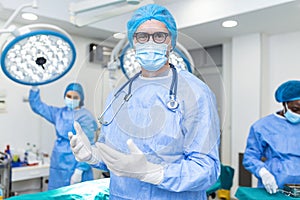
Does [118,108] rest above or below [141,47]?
below

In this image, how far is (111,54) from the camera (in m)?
1.07

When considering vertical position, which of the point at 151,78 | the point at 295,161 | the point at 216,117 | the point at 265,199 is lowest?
the point at 265,199

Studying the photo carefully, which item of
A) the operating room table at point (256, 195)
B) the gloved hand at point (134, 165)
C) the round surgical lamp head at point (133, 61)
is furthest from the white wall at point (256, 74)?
the gloved hand at point (134, 165)

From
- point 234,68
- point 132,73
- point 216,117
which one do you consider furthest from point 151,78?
point 234,68

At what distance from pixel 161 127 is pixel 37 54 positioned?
106 centimetres

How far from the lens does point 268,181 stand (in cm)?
187

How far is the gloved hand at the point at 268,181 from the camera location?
1.80m

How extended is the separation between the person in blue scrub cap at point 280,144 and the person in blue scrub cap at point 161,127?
124 cm

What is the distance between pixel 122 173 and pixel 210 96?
0.34 meters

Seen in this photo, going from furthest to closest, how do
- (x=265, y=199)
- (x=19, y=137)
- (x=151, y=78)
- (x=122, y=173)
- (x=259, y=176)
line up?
1. (x=19, y=137)
2. (x=259, y=176)
3. (x=265, y=199)
4. (x=151, y=78)
5. (x=122, y=173)

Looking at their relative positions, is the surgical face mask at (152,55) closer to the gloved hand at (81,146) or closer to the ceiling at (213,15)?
the gloved hand at (81,146)

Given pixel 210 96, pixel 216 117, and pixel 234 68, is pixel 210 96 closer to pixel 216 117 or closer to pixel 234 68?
pixel 216 117

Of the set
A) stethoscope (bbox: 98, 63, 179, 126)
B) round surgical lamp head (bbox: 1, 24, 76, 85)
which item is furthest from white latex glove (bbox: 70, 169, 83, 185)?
stethoscope (bbox: 98, 63, 179, 126)

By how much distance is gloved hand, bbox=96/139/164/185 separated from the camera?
826 millimetres
